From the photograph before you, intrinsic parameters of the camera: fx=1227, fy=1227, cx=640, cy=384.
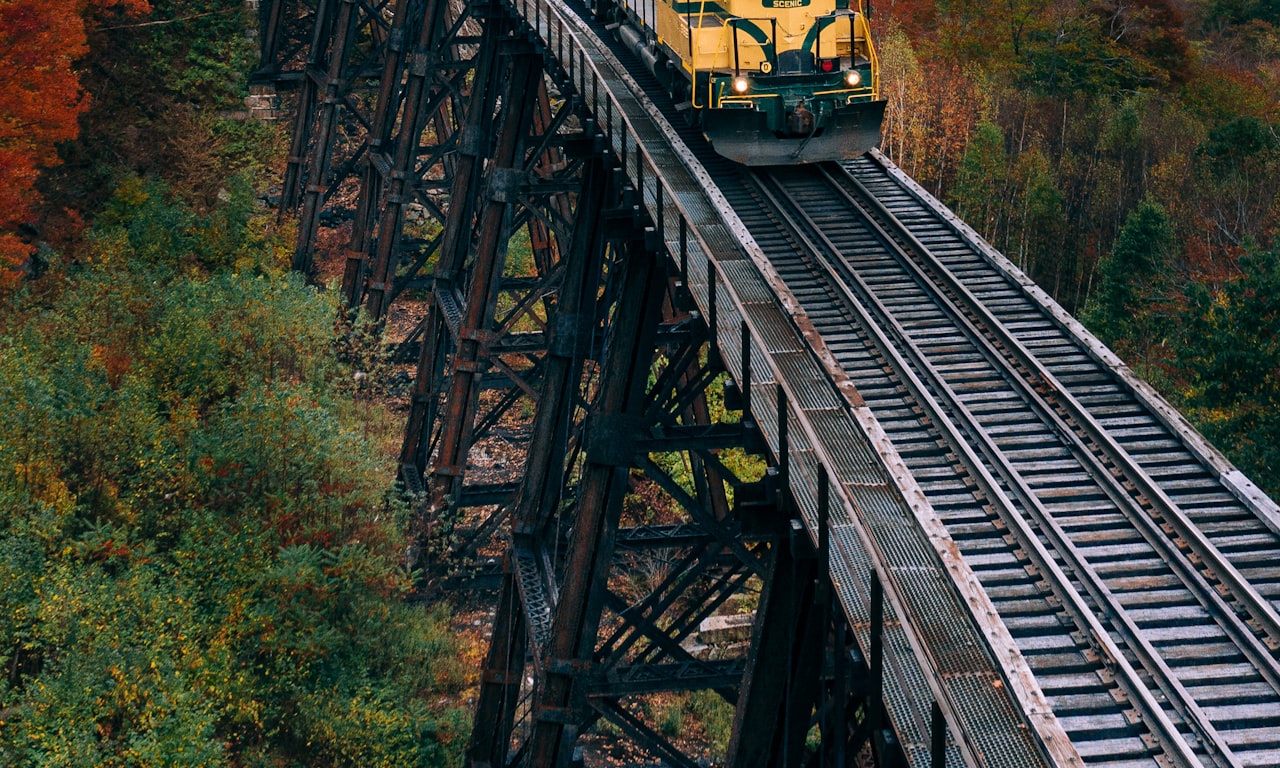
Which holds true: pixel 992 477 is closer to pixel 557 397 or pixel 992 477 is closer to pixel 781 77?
pixel 557 397

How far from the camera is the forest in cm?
1376

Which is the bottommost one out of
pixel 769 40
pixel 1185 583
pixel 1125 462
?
pixel 1185 583

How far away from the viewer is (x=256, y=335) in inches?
833

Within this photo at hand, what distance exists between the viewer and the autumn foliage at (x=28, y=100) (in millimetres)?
20172

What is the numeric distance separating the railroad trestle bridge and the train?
46 centimetres

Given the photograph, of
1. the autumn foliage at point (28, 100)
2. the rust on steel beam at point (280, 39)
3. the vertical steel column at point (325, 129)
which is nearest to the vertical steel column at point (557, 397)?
the autumn foliage at point (28, 100)

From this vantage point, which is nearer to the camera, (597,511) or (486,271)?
(597,511)

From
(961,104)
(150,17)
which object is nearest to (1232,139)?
(961,104)

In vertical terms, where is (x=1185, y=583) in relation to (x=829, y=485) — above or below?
below

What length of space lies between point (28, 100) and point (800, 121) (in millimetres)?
13883

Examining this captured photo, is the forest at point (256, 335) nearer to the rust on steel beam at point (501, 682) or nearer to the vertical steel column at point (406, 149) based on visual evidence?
the rust on steel beam at point (501, 682)

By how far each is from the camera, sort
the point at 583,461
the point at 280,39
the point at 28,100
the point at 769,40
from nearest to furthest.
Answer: the point at 583,461, the point at 769,40, the point at 28,100, the point at 280,39

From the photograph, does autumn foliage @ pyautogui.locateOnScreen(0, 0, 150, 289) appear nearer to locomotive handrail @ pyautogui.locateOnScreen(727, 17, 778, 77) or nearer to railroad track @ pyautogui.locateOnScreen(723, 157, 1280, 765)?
locomotive handrail @ pyautogui.locateOnScreen(727, 17, 778, 77)

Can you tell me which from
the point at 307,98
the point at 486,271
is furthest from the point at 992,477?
the point at 307,98
